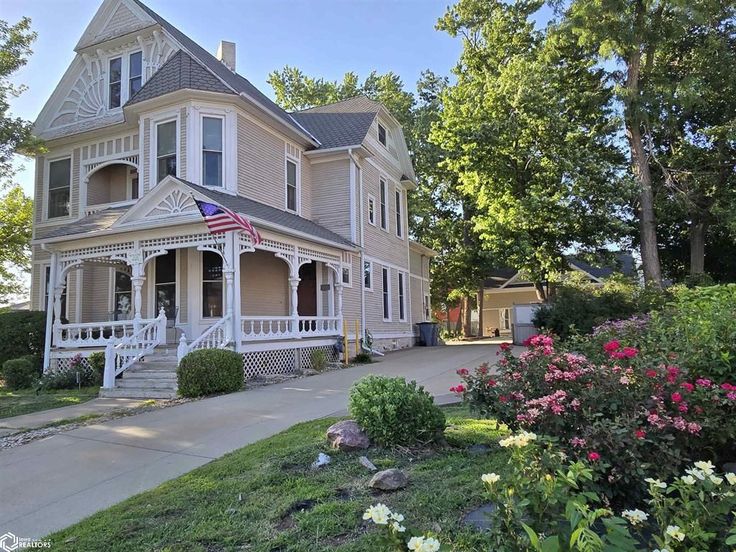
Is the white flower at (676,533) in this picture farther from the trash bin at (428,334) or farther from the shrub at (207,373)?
the trash bin at (428,334)

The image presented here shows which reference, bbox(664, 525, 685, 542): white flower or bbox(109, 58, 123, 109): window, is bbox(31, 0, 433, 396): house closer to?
bbox(109, 58, 123, 109): window

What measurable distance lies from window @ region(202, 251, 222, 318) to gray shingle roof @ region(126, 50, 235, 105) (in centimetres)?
437

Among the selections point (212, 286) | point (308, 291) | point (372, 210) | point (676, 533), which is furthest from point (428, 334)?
point (676, 533)

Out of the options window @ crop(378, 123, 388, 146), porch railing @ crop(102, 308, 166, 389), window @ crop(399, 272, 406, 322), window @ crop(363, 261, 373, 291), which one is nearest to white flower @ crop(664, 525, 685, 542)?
porch railing @ crop(102, 308, 166, 389)

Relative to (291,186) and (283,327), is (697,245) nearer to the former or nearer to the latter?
(291,186)

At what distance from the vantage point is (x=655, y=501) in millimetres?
2121

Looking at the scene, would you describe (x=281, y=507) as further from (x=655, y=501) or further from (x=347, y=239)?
(x=347, y=239)

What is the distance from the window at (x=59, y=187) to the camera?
16.5 metres

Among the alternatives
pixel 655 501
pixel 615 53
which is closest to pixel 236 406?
pixel 655 501

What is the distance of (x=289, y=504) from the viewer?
3766 millimetres

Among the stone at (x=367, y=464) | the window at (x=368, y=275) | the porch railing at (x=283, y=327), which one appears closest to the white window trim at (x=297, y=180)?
the window at (x=368, y=275)

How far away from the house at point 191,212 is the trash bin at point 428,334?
2531 mm

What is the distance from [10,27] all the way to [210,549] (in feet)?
62.1

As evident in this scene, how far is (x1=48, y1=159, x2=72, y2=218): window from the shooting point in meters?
16.5
